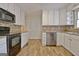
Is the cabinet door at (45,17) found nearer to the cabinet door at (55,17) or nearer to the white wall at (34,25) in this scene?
the cabinet door at (55,17)

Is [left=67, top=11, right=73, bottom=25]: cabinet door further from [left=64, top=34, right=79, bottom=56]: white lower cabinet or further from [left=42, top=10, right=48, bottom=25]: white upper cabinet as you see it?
[left=64, top=34, right=79, bottom=56]: white lower cabinet

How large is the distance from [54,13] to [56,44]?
172cm

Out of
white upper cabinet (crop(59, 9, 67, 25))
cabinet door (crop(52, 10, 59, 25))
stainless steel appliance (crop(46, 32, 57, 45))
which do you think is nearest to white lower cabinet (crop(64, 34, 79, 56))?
stainless steel appliance (crop(46, 32, 57, 45))

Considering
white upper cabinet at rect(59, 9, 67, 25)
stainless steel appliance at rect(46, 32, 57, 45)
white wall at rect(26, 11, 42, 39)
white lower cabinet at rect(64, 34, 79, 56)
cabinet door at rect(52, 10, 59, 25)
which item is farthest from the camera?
white wall at rect(26, 11, 42, 39)

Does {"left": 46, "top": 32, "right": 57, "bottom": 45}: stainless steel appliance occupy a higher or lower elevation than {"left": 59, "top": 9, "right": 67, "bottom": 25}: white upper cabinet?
lower

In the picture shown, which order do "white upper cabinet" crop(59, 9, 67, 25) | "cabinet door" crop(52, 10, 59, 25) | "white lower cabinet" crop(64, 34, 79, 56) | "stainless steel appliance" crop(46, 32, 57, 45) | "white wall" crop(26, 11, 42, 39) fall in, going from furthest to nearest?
"white wall" crop(26, 11, 42, 39), "cabinet door" crop(52, 10, 59, 25), "white upper cabinet" crop(59, 9, 67, 25), "stainless steel appliance" crop(46, 32, 57, 45), "white lower cabinet" crop(64, 34, 79, 56)

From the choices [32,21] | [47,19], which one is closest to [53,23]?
[47,19]

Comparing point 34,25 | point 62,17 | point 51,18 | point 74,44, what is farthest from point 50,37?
point 34,25

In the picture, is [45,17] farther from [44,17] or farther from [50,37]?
[50,37]

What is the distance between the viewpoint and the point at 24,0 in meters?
0.80

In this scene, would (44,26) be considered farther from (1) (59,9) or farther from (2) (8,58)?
(2) (8,58)

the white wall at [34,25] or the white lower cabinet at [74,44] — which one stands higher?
the white wall at [34,25]

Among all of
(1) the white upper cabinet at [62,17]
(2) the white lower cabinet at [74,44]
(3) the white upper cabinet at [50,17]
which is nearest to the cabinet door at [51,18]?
(3) the white upper cabinet at [50,17]

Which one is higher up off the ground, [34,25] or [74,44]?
[34,25]
